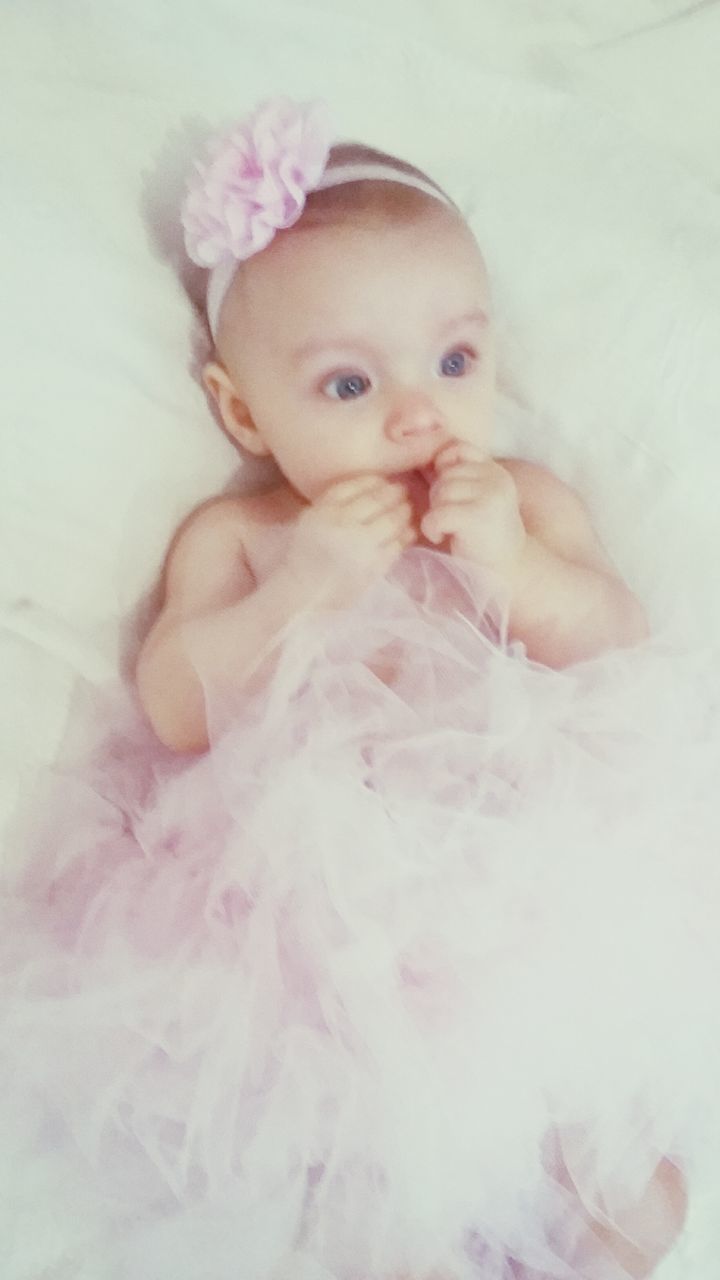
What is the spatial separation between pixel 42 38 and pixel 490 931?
0.83 m

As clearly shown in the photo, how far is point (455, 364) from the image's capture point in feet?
3.06

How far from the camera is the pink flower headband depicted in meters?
0.89

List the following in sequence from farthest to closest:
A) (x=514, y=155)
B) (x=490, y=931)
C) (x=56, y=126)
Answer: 1. (x=514, y=155)
2. (x=56, y=126)
3. (x=490, y=931)

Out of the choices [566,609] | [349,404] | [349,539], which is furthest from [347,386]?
[566,609]

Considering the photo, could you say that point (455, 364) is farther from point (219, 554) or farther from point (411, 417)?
point (219, 554)

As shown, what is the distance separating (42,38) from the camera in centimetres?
102

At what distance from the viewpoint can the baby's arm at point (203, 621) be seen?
2.86 feet

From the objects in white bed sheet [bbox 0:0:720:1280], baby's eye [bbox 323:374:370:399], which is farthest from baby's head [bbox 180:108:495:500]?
white bed sheet [bbox 0:0:720:1280]

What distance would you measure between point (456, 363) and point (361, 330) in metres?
0.09

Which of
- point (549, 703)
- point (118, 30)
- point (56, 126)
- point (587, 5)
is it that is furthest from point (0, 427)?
point (587, 5)

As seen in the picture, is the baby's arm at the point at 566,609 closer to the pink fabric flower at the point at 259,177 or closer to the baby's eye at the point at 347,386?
the baby's eye at the point at 347,386

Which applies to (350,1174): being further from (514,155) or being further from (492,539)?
(514,155)

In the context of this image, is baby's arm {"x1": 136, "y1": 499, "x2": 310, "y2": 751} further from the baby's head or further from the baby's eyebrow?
the baby's eyebrow

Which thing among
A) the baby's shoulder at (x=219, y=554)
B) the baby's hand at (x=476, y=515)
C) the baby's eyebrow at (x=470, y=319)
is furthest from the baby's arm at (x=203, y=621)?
the baby's eyebrow at (x=470, y=319)
